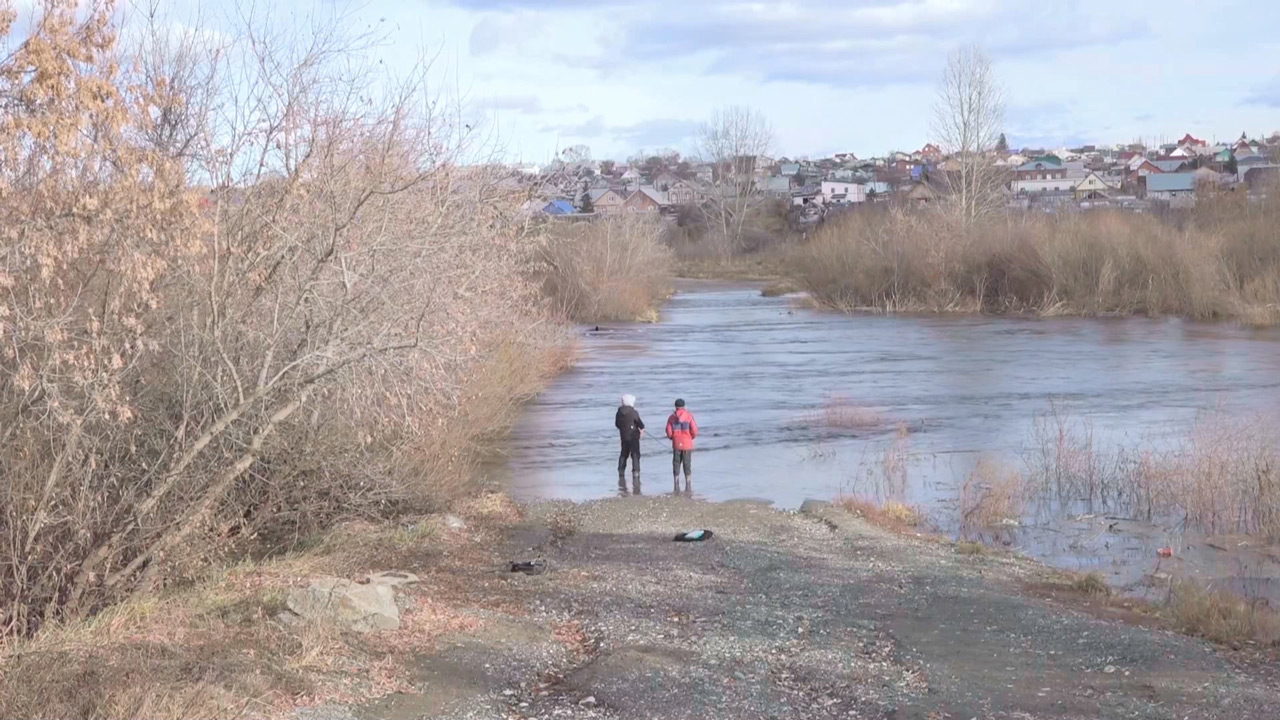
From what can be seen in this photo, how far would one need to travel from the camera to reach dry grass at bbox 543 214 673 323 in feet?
172

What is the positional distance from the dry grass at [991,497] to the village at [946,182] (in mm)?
40434

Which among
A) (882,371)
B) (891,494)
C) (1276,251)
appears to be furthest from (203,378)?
(1276,251)

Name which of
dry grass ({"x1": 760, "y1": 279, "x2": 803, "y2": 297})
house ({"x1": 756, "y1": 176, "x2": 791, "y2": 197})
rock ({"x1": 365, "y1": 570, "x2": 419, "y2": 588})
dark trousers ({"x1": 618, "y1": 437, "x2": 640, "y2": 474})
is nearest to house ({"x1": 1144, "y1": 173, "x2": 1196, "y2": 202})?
house ({"x1": 756, "y1": 176, "x2": 791, "y2": 197})

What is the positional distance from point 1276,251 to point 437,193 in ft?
145

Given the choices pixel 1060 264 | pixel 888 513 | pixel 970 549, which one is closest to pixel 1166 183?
pixel 1060 264

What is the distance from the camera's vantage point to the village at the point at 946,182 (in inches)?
3002

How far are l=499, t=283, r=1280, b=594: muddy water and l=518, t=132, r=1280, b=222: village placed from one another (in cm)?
1838

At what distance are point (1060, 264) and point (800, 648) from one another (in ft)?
154

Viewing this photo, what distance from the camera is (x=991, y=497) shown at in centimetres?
1759

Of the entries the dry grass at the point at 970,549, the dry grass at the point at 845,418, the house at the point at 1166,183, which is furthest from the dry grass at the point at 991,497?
the house at the point at 1166,183

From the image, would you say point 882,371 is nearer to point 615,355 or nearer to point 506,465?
point 615,355

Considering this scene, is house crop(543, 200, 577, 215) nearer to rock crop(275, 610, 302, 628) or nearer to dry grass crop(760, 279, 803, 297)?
rock crop(275, 610, 302, 628)

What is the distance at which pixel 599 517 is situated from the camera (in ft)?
53.4

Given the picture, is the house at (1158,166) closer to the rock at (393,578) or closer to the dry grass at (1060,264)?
the dry grass at (1060,264)
